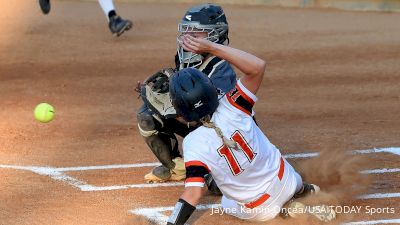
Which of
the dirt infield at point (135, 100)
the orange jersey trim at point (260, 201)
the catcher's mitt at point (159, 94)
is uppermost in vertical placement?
the catcher's mitt at point (159, 94)

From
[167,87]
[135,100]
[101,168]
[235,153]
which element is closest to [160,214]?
[235,153]

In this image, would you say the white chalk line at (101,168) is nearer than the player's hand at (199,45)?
No

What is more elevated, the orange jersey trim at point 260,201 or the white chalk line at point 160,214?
the orange jersey trim at point 260,201

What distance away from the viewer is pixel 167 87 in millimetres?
6090

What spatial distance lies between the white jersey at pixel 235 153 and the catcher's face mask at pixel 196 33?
843 millimetres

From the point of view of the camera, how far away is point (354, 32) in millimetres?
13477

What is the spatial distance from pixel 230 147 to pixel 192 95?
0.44 m

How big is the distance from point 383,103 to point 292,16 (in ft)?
20.4

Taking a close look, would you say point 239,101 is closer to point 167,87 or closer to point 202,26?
point 202,26

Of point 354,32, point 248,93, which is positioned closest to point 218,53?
point 248,93

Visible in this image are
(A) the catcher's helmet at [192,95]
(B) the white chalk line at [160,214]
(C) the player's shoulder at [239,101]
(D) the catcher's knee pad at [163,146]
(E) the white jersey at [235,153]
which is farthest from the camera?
(D) the catcher's knee pad at [163,146]

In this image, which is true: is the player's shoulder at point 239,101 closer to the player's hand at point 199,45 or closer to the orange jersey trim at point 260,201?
the player's hand at point 199,45

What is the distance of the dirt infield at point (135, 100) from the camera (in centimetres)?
597

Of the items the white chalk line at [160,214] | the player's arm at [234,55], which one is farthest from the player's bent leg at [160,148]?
the player's arm at [234,55]
